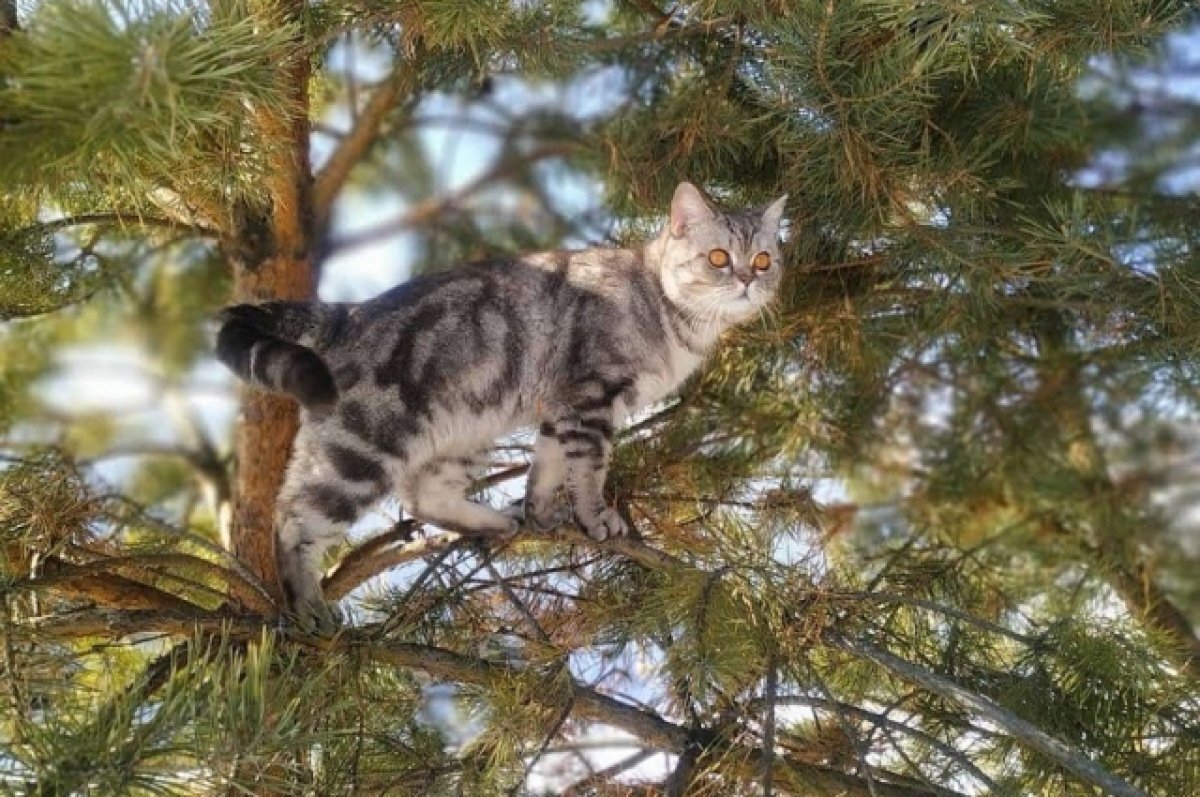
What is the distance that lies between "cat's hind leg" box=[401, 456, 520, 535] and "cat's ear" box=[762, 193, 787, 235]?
2.81 ft

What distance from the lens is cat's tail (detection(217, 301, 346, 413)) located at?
2.23 metres

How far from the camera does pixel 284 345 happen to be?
233cm

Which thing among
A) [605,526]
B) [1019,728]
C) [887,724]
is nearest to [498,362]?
[605,526]

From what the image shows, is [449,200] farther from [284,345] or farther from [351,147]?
[284,345]

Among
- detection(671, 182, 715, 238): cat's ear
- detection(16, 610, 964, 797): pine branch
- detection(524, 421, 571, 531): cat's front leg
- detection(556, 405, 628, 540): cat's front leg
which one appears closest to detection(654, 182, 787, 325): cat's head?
detection(671, 182, 715, 238): cat's ear

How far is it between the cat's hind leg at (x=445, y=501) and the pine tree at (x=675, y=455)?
12 cm

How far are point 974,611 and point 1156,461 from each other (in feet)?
5.24

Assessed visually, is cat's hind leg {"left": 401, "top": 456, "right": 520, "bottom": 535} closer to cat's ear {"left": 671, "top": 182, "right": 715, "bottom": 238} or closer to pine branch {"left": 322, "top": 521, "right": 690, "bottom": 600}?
pine branch {"left": 322, "top": 521, "right": 690, "bottom": 600}

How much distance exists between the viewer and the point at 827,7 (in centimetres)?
208

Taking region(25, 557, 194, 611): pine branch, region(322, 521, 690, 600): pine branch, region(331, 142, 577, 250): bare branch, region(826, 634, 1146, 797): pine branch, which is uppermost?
region(331, 142, 577, 250): bare branch

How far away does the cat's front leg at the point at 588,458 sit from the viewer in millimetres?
2584

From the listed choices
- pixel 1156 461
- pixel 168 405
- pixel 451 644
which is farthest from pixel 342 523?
pixel 1156 461

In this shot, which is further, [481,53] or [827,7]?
[481,53]

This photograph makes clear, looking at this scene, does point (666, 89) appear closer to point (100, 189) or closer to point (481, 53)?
point (481, 53)
